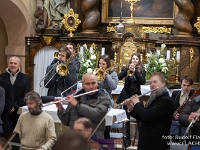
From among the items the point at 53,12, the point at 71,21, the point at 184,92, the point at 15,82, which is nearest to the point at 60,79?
the point at 15,82

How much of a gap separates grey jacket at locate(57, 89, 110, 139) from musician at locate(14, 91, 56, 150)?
32cm

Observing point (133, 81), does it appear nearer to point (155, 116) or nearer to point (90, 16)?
point (155, 116)

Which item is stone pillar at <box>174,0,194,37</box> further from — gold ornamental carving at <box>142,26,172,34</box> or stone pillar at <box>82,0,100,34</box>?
stone pillar at <box>82,0,100,34</box>

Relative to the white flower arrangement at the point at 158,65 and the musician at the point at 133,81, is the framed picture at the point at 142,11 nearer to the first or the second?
the white flower arrangement at the point at 158,65

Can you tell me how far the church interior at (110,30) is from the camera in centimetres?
1109

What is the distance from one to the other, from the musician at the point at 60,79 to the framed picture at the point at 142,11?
4077mm

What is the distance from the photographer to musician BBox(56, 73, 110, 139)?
5.17 metres

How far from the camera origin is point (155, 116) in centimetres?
541

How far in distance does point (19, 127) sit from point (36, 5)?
7395 millimetres

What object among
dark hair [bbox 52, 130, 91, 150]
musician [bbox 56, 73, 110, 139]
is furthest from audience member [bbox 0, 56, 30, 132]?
dark hair [bbox 52, 130, 91, 150]

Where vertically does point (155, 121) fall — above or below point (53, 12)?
below

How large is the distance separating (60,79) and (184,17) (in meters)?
4.62

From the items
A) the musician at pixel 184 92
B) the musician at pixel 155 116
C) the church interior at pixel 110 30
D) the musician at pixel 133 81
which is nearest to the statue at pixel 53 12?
the church interior at pixel 110 30

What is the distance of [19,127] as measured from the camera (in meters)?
5.72
